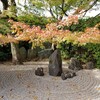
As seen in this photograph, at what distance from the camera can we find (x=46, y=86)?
32.4 ft

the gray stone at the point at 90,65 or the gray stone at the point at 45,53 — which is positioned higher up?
the gray stone at the point at 45,53

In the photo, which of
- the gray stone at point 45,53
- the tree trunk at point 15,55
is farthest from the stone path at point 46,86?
the gray stone at point 45,53

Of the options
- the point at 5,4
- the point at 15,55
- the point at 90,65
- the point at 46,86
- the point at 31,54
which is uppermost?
the point at 5,4

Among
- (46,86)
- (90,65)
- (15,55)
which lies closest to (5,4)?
(15,55)

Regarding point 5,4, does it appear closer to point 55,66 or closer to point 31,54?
point 31,54

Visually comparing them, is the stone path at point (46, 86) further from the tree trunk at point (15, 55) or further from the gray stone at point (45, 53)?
the gray stone at point (45, 53)

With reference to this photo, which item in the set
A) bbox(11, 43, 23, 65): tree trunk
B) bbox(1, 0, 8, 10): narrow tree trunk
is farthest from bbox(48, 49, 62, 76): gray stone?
bbox(1, 0, 8, 10): narrow tree trunk

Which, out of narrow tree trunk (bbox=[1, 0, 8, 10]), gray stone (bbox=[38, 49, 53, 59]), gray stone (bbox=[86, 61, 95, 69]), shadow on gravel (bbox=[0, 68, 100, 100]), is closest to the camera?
shadow on gravel (bbox=[0, 68, 100, 100])

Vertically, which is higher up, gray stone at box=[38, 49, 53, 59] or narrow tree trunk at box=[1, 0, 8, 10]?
narrow tree trunk at box=[1, 0, 8, 10]

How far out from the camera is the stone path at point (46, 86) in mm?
8668

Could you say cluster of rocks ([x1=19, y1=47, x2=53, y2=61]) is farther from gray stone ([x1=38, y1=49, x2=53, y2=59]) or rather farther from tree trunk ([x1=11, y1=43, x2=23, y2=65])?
tree trunk ([x1=11, y1=43, x2=23, y2=65])

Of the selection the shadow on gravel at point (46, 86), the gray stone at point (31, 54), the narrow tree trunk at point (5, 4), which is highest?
the narrow tree trunk at point (5, 4)

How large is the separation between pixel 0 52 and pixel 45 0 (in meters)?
5.35

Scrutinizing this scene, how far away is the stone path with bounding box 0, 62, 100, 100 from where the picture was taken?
8668mm
